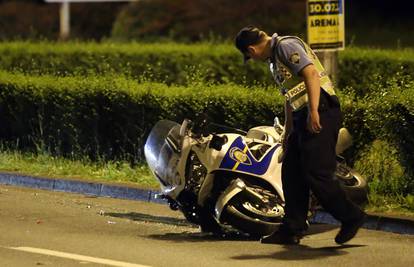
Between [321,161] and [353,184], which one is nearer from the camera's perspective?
[321,161]

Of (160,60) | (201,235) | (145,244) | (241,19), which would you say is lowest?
(241,19)

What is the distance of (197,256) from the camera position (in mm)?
9516

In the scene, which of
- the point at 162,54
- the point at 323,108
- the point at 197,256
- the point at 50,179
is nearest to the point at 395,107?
the point at 323,108

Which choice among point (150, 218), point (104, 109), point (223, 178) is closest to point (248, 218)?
point (223, 178)

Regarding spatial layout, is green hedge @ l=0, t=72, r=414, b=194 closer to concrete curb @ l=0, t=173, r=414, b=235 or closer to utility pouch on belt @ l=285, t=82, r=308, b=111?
concrete curb @ l=0, t=173, r=414, b=235

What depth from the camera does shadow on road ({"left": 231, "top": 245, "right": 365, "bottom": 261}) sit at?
371 inches

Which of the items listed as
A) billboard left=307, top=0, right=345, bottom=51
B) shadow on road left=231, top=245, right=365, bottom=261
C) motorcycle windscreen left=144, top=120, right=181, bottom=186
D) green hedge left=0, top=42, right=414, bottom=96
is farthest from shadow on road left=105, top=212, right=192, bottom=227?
green hedge left=0, top=42, right=414, bottom=96

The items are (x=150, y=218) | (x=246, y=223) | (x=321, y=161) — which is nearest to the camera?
(x=321, y=161)

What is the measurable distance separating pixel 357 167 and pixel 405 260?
254cm

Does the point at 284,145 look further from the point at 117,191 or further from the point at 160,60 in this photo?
the point at 160,60

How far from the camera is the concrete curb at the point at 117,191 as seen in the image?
1074cm

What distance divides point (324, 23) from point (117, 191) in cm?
278

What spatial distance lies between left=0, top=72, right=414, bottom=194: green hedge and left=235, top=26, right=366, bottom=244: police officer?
1763 mm

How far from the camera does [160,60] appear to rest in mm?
21188
